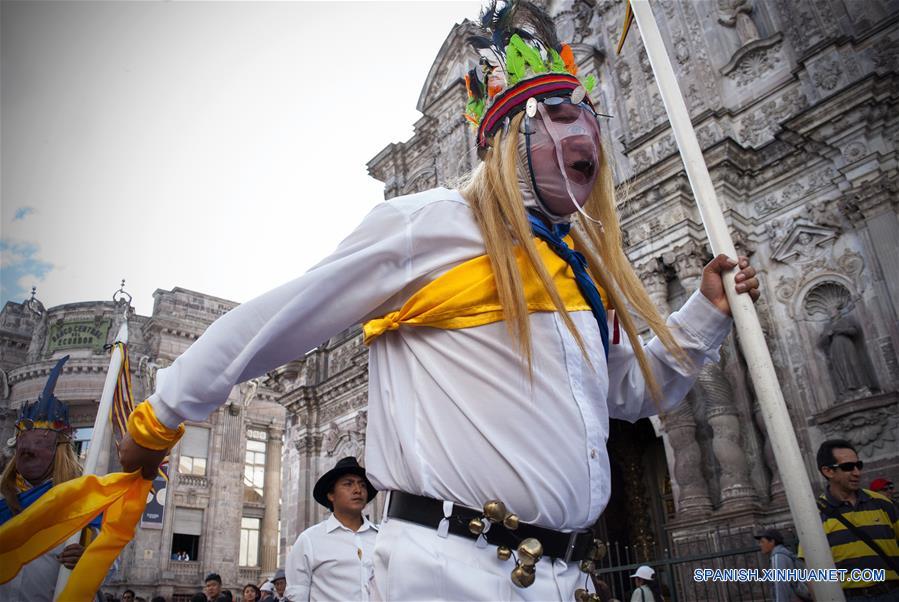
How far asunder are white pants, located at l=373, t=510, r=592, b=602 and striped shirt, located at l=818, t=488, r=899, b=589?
12.8 feet

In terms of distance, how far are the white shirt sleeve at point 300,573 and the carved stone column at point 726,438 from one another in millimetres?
5424

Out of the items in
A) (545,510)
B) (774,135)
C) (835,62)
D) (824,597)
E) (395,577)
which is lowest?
(824,597)

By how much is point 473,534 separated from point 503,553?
85mm

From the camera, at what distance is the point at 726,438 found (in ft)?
27.4

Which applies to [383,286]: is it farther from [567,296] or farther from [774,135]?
[774,135]

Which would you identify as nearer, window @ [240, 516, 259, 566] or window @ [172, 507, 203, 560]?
window @ [172, 507, 203, 560]

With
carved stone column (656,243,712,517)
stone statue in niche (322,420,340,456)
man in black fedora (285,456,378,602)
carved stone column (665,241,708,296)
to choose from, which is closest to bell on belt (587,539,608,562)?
man in black fedora (285,456,378,602)

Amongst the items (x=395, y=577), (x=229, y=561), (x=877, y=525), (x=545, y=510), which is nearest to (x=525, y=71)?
(x=545, y=510)

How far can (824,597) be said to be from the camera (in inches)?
60.6

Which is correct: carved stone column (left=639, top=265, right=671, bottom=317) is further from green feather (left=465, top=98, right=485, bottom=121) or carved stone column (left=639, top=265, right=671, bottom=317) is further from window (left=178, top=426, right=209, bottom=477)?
window (left=178, top=426, right=209, bottom=477)

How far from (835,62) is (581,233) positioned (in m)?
9.29

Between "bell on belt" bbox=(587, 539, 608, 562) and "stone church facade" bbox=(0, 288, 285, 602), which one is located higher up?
"stone church facade" bbox=(0, 288, 285, 602)

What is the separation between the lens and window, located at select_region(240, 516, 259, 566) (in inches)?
1178

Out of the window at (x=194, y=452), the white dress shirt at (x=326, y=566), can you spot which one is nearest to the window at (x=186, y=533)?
the window at (x=194, y=452)
